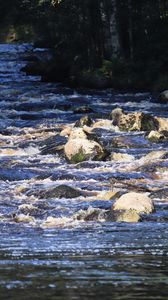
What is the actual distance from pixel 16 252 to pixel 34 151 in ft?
29.1

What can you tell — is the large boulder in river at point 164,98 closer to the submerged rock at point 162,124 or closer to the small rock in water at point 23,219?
the submerged rock at point 162,124

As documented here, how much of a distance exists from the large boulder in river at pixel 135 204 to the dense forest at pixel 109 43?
1840cm

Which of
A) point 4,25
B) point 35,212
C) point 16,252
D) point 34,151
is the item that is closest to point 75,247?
point 16,252

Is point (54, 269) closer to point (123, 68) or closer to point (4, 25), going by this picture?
point (123, 68)

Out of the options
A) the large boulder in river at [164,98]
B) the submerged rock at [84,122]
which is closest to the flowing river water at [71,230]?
the submerged rock at [84,122]

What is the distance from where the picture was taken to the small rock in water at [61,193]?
10797 millimetres

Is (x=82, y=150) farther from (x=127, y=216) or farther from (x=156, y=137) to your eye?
(x=127, y=216)

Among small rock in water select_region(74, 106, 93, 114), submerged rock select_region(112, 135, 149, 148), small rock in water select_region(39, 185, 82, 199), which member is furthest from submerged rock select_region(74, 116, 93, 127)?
small rock in water select_region(39, 185, 82, 199)

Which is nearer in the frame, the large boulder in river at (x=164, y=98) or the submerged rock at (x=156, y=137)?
the submerged rock at (x=156, y=137)

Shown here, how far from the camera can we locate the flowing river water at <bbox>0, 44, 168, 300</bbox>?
5.38m

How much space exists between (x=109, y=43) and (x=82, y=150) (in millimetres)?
18018

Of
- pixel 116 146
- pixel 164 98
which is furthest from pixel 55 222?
pixel 164 98

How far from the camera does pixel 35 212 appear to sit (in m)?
9.72

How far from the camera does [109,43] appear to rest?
3181cm
